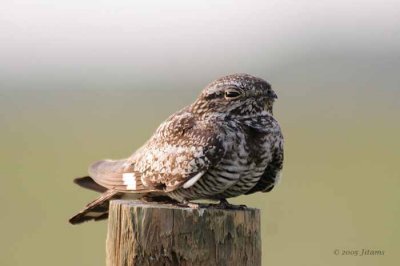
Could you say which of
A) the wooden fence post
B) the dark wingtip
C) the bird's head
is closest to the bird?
the bird's head

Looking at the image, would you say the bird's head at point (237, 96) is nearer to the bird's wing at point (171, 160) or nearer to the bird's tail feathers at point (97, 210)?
the bird's wing at point (171, 160)

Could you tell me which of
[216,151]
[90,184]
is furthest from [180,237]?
[90,184]

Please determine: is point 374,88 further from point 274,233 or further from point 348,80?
point 274,233

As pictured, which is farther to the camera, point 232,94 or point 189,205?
point 232,94

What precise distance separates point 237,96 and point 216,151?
37 centimetres

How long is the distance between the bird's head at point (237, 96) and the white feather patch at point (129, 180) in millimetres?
583

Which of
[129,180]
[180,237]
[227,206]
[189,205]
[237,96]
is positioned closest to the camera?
[180,237]

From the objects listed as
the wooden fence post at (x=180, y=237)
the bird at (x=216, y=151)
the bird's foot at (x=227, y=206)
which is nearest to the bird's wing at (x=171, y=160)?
the bird at (x=216, y=151)

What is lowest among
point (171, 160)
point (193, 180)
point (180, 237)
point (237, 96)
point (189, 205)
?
point (180, 237)

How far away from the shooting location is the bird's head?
6082 mm

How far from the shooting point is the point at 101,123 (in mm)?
22750

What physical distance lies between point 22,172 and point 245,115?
36.1 feet

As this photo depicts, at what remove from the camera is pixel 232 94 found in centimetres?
610

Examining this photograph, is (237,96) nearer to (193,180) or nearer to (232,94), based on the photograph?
(232,94)
